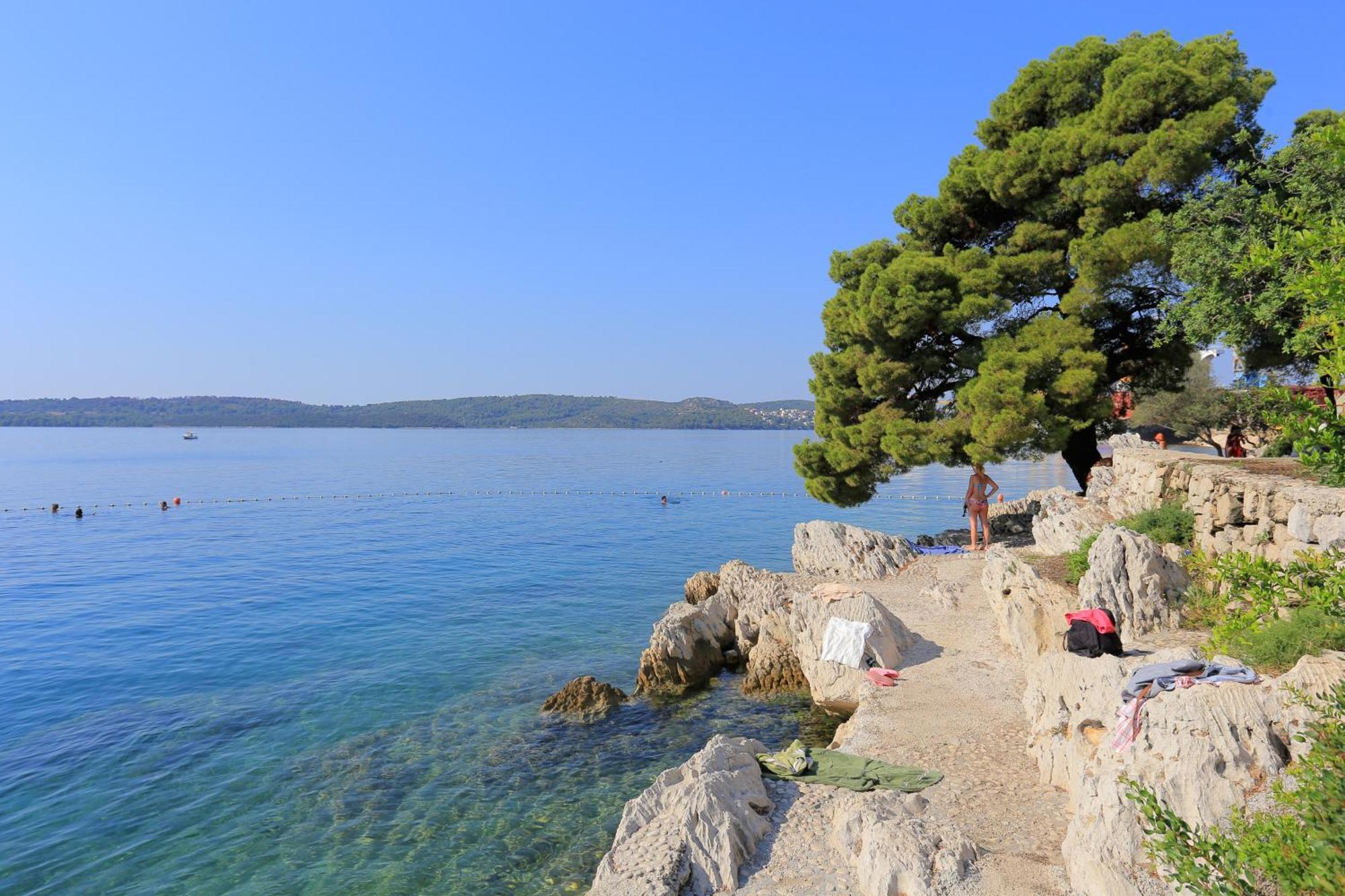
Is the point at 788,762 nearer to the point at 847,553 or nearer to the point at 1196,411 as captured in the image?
the point at 847,553

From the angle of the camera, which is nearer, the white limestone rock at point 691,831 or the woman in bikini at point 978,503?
the white limestone rock at point 691,831

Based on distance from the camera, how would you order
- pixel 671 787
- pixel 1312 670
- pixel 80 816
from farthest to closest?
pixel 80 816 < pixel 671 787 < pixel 1312 670

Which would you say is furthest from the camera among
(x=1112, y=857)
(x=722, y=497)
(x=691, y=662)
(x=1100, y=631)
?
(x=722, y=497)

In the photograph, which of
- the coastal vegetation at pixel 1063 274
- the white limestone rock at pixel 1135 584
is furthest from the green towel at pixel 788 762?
the coastal vegetation at pixel 1063 274

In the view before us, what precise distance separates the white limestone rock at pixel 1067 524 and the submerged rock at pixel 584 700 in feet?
37.3

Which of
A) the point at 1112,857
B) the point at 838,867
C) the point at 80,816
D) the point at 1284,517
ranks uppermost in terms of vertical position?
the point at 1284,517

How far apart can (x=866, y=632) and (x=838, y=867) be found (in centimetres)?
713

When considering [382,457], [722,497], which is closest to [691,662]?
[722,497]

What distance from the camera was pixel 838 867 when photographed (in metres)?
8.29

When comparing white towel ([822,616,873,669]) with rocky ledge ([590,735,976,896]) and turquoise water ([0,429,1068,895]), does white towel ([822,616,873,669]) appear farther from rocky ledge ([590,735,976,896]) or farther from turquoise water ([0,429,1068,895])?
rocky ledge ([590,735,976,896])

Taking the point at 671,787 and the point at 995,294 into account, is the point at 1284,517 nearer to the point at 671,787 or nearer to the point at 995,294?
the point at 671,787

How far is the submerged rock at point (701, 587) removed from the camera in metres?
21.9

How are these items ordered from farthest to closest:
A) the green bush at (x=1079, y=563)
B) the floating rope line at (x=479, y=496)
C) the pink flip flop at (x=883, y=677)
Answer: the floating rope line at (x=479, y=496), the green bush at (x=1079, y=563), the pink flip flop at (x=883, y=677)

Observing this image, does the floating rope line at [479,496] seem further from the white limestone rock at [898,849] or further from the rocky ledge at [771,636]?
the white limestone rock at [898,849]
